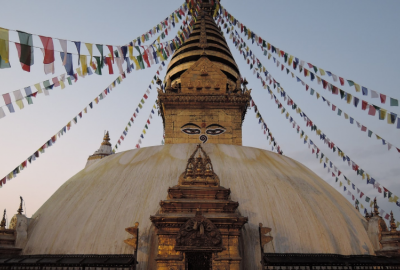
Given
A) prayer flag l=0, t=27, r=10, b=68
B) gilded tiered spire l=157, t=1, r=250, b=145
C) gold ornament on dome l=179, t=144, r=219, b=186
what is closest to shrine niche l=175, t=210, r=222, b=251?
gold ornament on dome l=179, t=144, r=219, b=186

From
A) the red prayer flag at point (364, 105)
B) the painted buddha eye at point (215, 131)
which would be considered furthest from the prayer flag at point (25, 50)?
the red prayer flag at point (364, 105)

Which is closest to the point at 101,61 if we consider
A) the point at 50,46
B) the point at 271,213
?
the point at 50,46

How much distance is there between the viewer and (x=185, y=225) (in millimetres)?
6262

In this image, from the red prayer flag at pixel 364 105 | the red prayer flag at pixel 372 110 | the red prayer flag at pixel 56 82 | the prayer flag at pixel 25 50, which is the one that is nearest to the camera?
the prayer flag at pixel 25 50

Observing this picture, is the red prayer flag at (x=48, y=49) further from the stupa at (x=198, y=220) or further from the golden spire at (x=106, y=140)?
the golden spire at (x=106, y=140)

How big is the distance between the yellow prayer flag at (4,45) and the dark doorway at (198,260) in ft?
16.4

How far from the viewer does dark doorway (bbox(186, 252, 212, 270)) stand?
626 centimetres

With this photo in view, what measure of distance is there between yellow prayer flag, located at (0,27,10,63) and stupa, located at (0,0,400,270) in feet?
12.9

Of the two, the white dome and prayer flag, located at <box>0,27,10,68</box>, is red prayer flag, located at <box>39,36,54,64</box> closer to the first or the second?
prayer flag, located at <box>0,27,10,68</box>

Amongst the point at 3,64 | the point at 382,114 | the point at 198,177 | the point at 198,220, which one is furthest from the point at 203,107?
the point at 3,64

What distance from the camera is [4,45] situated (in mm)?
5156

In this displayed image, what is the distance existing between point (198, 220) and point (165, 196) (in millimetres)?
2159

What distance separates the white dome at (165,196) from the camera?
7.40 metres

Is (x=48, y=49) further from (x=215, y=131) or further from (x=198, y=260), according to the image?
(x=215, y=131)
